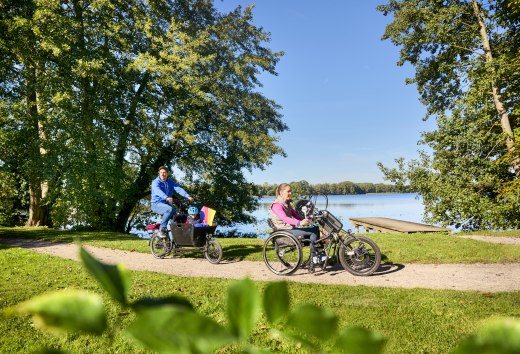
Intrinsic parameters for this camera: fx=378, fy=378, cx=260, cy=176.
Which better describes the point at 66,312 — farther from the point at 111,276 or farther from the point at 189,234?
the point at 189,234

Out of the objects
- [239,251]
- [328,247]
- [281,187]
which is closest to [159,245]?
[239,251]

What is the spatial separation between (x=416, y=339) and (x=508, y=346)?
386 centimetres

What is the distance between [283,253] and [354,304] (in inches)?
99.5

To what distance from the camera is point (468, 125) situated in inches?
613

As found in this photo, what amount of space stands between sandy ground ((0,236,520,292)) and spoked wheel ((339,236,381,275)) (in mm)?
141

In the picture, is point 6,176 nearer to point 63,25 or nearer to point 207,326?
point 63,25

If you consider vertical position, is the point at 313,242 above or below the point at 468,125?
below

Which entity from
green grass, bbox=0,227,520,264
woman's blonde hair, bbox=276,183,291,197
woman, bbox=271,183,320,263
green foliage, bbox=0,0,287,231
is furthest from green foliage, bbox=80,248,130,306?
green foliage, bbox=0,0,287,231

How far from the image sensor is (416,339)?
11.8 feet

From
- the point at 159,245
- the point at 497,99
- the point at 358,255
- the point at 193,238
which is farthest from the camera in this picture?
the point at 497,99

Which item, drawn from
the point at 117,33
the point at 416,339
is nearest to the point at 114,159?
the point at 117,33

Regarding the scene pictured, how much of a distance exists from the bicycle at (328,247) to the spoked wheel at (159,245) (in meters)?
2.63

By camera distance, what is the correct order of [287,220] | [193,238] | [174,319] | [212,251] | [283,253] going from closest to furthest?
1. [174,319]
2. [287,220]
3. [283,253]
4. [193,238]
5. [212,251]

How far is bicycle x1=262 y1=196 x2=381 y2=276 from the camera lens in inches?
265
